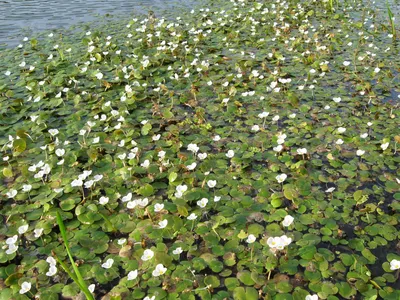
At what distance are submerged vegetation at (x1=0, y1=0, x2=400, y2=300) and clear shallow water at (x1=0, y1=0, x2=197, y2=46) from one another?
67.1 inches

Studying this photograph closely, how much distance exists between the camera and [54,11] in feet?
32.4

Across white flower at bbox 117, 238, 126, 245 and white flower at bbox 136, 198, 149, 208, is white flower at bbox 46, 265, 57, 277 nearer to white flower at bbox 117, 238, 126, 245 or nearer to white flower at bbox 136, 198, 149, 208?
white flower at bbox 117, 238, 126, 245

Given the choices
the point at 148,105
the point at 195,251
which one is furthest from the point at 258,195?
the point at 148,105

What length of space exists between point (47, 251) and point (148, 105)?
2791mm

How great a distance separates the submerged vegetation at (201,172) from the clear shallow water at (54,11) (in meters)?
1.70

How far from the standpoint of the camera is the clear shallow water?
8.63 m

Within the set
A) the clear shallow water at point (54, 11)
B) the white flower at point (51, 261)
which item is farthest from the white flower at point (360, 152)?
the clear shallow water at point (54, 11)

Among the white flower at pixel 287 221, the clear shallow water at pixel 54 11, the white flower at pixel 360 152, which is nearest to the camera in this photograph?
the white flower at pixel 287 221

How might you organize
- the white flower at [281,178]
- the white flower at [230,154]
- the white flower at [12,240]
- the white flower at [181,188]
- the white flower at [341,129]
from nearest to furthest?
the white flower at [12,240], the white flower at [181,188], the white flower at [281,178], the white flower at [230,154], the white flower at [341,129]

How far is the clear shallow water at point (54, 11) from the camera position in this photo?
8633mm

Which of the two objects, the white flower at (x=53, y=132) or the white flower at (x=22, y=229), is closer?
the white flower at (x=22, y=229)

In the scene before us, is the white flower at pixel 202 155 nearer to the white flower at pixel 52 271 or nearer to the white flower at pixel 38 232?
the white flower at pixel 38 232

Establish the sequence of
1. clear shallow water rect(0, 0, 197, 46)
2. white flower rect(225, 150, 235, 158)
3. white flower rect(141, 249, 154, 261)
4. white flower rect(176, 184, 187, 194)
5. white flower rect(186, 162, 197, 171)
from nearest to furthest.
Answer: white flower rect(141, 249, 154, 261) < white flower rect(176, 184, 187, 194) < white flower rect(186, 162, 197, 171) < white flower rect(225, 150, 235, 158) < clear shallow water rect(0, 0, 197, 46)

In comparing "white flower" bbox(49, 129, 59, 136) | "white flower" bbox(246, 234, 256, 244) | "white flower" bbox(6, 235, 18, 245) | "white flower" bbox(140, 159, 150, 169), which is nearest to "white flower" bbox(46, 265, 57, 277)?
"white flower" bbox(6, 235, 18, 245)
